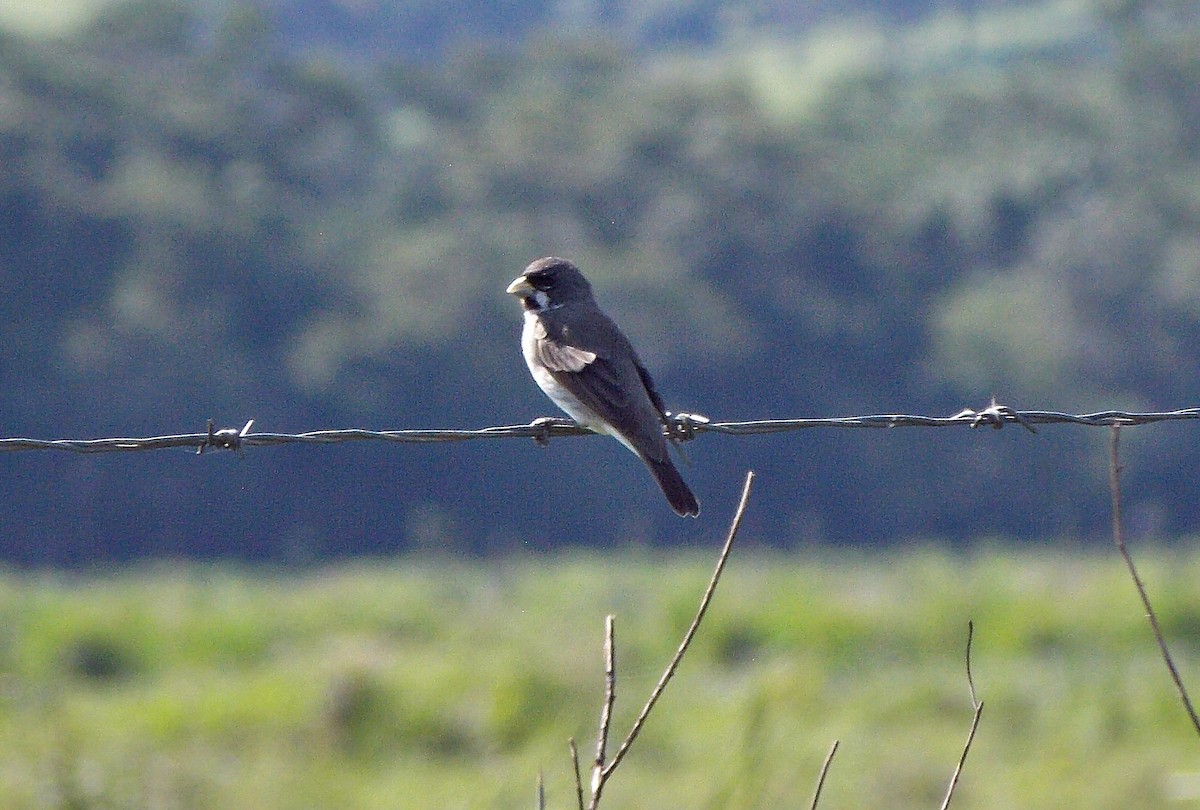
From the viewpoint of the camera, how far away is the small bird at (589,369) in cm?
756

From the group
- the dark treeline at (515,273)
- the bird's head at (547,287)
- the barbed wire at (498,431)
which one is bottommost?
the barbed wire at (498,431)

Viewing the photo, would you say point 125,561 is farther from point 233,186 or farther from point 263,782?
point 263,782

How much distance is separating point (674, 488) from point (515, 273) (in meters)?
45.3

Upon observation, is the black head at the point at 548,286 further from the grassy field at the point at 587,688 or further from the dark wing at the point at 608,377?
the grassy field at the point at 587,688

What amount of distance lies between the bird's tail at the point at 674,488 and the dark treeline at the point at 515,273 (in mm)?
30442

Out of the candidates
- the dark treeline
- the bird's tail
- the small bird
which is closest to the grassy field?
the bird's tail

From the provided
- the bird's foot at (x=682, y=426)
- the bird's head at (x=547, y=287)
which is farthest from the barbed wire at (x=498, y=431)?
the bird's head at (x=547, y=287)

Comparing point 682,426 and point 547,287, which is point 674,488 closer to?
point 682,426

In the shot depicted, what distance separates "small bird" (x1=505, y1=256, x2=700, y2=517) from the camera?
298 inches

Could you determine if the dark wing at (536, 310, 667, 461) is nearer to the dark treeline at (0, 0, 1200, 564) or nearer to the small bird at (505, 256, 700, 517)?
the small bird at (505, 256, 700, 517)

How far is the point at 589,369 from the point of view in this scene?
7.93 m

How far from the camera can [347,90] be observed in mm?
57000

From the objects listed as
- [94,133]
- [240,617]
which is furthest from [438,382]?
[240,617]

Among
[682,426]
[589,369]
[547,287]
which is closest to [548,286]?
[547,287]
